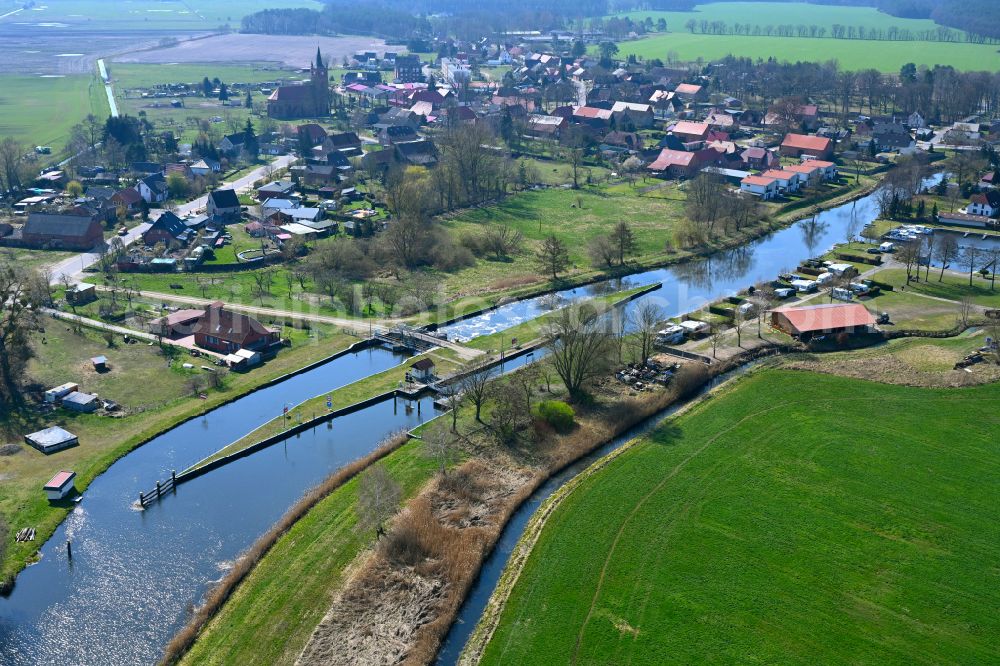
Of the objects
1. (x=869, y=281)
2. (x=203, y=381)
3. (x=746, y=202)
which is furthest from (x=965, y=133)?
(x=203, y=381)

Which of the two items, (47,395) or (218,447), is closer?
(218,447)

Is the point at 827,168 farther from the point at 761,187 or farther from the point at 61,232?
the point at 61,232

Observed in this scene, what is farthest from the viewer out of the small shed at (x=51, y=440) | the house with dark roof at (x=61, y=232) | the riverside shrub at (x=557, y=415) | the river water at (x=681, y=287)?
the house with dark roof at (x=61, y=232)

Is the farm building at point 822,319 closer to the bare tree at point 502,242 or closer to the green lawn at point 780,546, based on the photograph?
the green lawn at point 780,546

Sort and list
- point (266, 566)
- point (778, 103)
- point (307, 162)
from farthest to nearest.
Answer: point (778, 103) < point (307, 162) < point (266, 566)

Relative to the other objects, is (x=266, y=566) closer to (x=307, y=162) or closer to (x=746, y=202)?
(x=746, y=202)

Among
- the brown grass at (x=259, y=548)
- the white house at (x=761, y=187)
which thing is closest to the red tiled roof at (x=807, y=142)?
the white house at (x=761, y=187)

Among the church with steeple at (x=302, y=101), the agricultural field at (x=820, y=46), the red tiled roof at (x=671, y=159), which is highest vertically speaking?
the agricultural field at (x=820, y=46)

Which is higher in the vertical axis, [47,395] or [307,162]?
[307,162]
